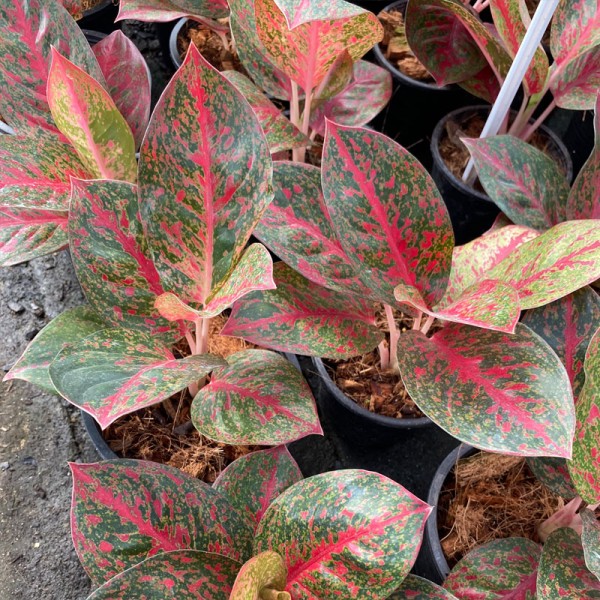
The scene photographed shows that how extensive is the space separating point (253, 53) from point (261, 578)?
3.17 ft

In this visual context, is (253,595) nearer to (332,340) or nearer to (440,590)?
(440,590)

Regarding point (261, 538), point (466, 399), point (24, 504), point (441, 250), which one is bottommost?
point (24, 504)

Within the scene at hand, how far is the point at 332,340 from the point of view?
0.91 m

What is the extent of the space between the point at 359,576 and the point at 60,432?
0.90 m

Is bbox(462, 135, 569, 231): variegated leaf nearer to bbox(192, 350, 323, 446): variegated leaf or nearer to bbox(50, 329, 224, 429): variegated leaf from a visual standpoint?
bbox(192, 350, 323, 446): variegated leaf

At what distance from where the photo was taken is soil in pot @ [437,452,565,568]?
983 millimetres

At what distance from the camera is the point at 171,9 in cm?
137

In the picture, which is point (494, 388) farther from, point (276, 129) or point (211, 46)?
point (211, 46)

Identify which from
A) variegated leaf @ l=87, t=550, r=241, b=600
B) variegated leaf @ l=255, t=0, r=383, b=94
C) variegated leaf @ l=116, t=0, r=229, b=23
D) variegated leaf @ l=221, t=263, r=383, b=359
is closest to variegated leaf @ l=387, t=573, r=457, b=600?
variegated leaf @ l=87, t=550, r=241, b=600

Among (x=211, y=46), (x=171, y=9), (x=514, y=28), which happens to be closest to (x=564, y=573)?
(x=514, y=28)

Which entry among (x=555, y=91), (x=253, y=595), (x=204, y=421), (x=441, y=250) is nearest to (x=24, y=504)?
(x=204, y=421)

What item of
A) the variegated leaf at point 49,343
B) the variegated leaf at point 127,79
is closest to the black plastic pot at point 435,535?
the variegated leaf at point 49,343

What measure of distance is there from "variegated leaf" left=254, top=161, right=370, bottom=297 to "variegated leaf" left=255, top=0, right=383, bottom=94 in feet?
0.80

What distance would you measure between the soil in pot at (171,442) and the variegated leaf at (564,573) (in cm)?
45
